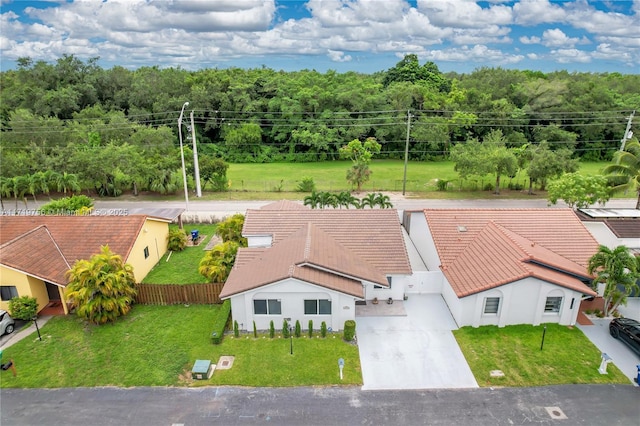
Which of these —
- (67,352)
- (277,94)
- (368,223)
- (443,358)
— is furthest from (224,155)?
(443,358)

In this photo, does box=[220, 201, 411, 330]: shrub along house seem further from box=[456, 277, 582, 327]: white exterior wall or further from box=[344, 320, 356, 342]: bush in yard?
box=[456, 277, 582, 327]: white exterior wall

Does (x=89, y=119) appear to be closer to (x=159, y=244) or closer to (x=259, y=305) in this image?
(x=159, y=244)

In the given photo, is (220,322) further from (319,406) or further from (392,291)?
(392,291)

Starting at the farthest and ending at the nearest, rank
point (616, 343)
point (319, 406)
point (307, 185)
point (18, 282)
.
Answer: point (307, 185), point (18, 282), point (616, 343), point (319, 406)

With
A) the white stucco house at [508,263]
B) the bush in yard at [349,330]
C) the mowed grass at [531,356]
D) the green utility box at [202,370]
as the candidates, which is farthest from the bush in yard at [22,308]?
the mowed grass at [531,356]

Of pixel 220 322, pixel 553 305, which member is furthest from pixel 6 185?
pixel 553 305

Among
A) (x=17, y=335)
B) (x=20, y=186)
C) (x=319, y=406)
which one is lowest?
(x=17, y=335)

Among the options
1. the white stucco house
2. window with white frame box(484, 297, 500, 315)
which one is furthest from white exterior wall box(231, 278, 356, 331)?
window with white frame box(484, 297, 500, 315)
